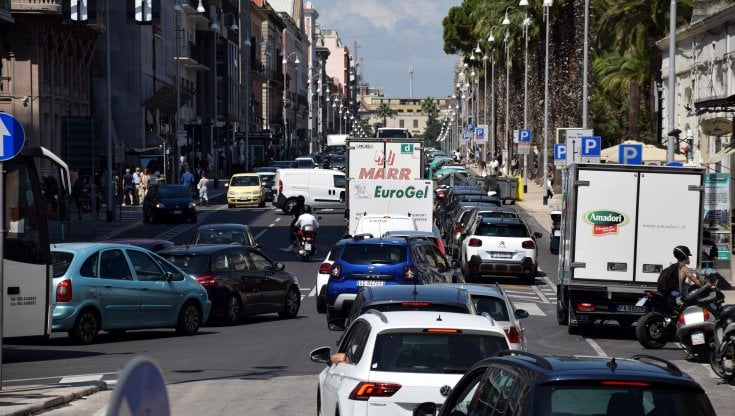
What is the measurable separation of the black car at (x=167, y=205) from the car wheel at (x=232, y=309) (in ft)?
96.7

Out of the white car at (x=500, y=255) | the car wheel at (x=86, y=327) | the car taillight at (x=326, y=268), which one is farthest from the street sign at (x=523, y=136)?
the car wheel at (x=86, y=327)

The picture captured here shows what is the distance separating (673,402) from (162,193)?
160 ft

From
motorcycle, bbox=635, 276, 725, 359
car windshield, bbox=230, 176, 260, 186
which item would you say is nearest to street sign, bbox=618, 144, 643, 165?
motorcycle, bbox=635, 276, 725, 359

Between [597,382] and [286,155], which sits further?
[286,155]

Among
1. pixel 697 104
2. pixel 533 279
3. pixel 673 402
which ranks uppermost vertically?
pixel 697 104

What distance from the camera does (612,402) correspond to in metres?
6.62

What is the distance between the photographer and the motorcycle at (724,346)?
17.8m

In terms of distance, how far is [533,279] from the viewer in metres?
33.9

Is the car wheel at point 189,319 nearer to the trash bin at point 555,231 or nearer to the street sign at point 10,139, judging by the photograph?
the street sign at point 10,139

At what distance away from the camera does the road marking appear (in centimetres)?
2730

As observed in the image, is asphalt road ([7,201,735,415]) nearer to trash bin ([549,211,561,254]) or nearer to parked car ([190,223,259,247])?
parked car ([190,223,259,247])

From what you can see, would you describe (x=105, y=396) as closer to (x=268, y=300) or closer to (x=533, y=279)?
(x=268, y=300)

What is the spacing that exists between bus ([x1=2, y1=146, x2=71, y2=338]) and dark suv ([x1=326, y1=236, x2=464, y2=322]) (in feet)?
21.2

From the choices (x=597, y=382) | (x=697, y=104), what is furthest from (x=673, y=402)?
(x=697, y=104)
